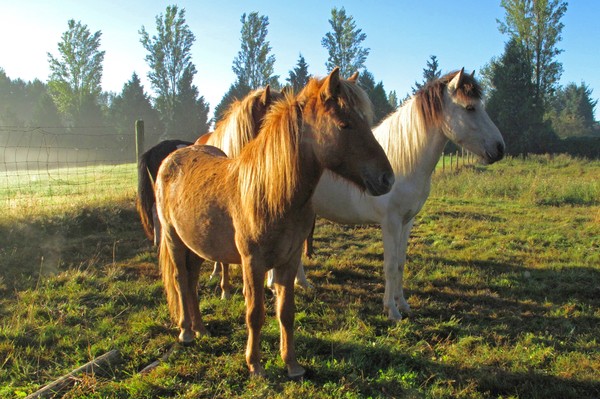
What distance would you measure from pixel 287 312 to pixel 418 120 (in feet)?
8.39

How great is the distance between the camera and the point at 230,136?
4570 mm

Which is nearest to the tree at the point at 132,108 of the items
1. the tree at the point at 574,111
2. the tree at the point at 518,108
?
the tree at the point at 518,108

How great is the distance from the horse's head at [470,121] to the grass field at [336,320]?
1736 millimetres

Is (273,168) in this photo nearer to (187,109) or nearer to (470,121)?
(470,121)

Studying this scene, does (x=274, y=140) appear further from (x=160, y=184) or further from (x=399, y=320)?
(x=399, y=320)

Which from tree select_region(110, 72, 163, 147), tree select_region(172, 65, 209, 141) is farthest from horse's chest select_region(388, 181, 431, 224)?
tree select_region(110, 72, 163, 147)

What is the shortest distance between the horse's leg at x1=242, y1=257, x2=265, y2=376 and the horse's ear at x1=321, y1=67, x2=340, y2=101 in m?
1.20

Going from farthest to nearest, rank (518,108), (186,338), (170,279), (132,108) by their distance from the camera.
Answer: (132,108) → (518,108) → (170,279) → (186,338)

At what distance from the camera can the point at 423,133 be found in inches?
167

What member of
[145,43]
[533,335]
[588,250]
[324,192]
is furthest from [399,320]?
[145,43]

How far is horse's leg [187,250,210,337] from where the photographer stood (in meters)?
3.58

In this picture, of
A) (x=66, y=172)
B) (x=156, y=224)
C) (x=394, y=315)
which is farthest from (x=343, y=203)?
(x=66, y=172)

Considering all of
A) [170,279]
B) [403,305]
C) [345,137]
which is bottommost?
[403,305]

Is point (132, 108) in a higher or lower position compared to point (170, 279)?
higher
